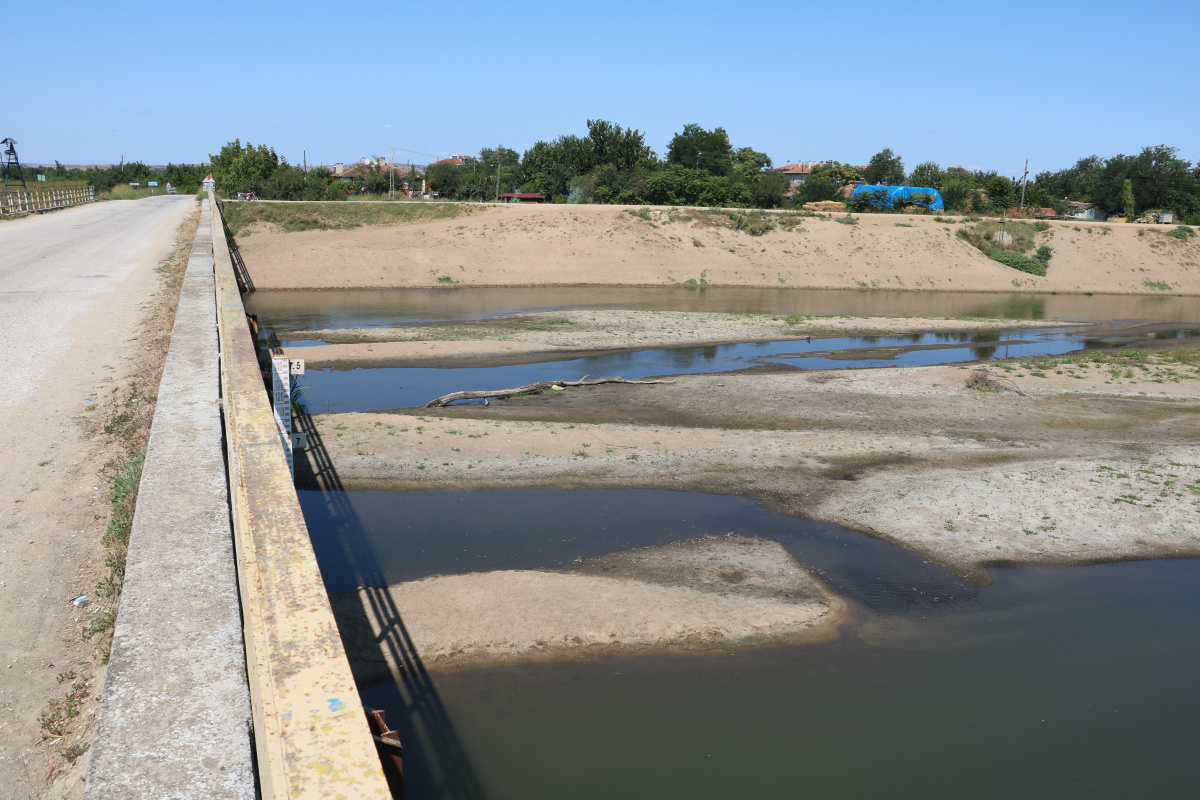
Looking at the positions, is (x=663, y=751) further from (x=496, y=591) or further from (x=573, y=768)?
(x=496, y=591)

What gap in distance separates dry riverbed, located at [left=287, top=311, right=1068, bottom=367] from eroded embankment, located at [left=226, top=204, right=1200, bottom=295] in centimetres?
1456

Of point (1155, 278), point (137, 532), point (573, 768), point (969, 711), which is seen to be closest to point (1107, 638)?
point (969, 711)

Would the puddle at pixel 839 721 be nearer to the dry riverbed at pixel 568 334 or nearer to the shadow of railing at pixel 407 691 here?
the shadow of railing at pixel 407 691

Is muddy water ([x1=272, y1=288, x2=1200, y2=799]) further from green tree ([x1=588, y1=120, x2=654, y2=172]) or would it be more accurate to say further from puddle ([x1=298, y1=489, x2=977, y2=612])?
green tree ([x1=588, y1=120, x2=654, y2=172])

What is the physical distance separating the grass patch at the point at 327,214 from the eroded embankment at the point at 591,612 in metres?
44.4

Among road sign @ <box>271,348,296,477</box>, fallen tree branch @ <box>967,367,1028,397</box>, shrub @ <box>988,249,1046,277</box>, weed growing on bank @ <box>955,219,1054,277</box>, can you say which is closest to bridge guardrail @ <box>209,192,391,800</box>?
road sign @ <box>271,348,296,477</box>

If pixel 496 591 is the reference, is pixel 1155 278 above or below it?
above

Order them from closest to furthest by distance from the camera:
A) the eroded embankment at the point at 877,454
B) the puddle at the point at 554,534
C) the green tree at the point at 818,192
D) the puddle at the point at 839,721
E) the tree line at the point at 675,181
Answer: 1. the puddle at the point at 839,721
2. the puddle at the point at 554,534
3. the eroded embankment at the point at 877,454
4. the tree line at the point at 675,181
5. the green tree at the point at 818,192

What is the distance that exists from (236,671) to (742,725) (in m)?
5.40

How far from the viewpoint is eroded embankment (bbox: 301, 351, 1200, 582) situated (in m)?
13.3

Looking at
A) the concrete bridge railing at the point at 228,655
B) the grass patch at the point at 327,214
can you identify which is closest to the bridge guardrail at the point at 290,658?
the concrete bridge railing at the point at 228,655

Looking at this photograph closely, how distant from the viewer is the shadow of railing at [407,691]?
7562mm

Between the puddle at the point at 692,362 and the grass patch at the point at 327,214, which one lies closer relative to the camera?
the puddle at the point at 692,362

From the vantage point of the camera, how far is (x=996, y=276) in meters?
58.0
